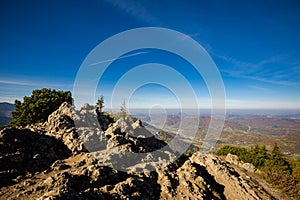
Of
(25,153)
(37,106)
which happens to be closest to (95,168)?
(25,153)

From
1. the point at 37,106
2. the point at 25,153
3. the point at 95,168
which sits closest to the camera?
the point at 95,168

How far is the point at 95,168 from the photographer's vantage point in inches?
589

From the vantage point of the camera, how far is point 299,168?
4425cm

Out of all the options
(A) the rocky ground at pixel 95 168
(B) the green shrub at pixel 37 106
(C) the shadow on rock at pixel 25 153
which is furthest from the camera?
(B) the green shrub at pixel 37 106

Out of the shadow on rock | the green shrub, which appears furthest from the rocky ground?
the green shrub

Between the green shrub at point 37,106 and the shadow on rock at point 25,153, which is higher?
the green shrub at point 37,106

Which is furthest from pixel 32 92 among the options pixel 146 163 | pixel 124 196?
pixel 124 196

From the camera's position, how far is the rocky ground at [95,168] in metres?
13.1

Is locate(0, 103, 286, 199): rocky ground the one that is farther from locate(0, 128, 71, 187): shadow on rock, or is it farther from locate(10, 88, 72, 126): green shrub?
locate(10, 88, 72, 126): green shrub

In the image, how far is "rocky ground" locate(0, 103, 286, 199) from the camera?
42.8 feet

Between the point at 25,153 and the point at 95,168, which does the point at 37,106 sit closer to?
the point at 25,153

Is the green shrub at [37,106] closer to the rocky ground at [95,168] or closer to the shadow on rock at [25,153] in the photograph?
the rocky ground at [95,168]

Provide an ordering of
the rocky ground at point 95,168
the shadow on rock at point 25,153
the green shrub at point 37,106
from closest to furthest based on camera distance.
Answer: the rocky ground at point 95,168 < the shadow on rock at point 25,153 < the green shrub at point 37,106

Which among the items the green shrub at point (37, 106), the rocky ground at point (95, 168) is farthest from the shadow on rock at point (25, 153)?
the green shrub at point (37, 106)
